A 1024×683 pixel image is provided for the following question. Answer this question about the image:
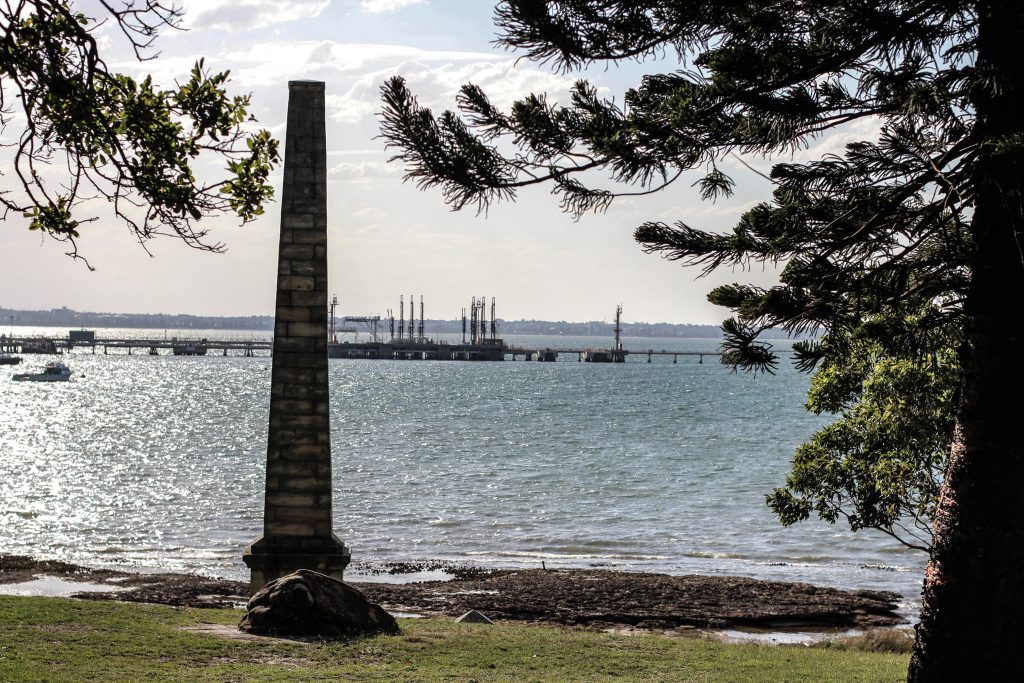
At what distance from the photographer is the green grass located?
10555mm

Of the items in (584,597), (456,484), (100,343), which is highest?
(100,343)

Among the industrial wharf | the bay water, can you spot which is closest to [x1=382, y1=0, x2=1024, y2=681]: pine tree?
the bay water

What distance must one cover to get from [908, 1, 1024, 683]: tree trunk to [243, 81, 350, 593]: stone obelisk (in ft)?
30.1

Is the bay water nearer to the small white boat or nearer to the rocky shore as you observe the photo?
the rocky shore

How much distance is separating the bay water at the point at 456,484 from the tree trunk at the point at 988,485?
15565mm

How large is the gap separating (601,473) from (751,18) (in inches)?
1584

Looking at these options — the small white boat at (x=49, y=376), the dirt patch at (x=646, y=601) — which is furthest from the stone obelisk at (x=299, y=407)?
the small white boat at (x=49, y=376)

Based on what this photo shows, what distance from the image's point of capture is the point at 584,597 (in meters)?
21.7

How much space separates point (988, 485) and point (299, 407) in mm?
9753

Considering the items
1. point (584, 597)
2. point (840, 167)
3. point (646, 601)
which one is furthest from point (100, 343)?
point (840, 167)

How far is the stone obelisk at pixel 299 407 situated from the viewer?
15328 mm

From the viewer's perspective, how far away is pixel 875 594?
74.7 feet

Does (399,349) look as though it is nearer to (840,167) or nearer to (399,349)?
(399,349)

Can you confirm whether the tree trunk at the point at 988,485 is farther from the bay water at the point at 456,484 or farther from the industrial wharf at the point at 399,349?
the industrial wharf at the point at 399,349
